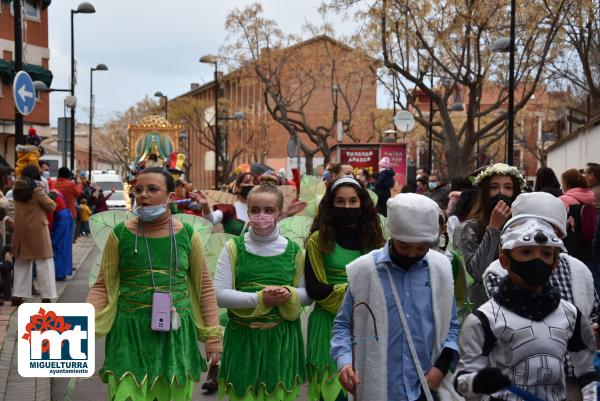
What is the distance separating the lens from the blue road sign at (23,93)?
12414 mm

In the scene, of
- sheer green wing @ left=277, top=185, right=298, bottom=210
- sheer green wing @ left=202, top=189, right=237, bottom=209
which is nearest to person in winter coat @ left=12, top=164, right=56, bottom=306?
sheer green wing @ left=202, top=189, right=237, bottom=209

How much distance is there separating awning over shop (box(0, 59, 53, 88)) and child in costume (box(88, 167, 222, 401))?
30.0 m

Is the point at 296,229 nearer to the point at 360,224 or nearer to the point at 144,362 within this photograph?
the point at 360,224

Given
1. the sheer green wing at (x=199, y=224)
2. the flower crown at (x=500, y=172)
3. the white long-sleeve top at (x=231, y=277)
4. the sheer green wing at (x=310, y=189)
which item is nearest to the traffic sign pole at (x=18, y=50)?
the sheer green wing at (x=310, y=189)

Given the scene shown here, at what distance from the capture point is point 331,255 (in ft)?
18.5

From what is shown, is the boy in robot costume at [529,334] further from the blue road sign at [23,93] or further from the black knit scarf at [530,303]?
the blue road sign at [23,93]

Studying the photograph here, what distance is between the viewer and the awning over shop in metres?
35.5

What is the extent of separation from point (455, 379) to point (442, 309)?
1.76 ft

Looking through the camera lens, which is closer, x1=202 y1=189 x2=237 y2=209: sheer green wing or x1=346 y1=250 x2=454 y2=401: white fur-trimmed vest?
x1=346 y1=250 x2=454 y2=401: white fur-trimmed vest

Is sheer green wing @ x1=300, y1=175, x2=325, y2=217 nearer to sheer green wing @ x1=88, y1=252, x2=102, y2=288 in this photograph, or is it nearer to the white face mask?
sheer green wing @ x1=88, y1=252, x2=102, y2=288

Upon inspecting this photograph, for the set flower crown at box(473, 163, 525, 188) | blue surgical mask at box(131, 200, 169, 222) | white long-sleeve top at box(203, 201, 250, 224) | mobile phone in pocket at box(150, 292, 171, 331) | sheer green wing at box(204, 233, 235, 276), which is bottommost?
mobile phone in pocket at box(150, 292, 171, 331)

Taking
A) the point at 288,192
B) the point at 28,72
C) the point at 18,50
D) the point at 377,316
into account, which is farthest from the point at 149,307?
the point at 28,72

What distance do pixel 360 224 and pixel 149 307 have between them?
4.37 feet

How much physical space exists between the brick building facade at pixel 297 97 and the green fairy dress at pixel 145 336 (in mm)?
23787
